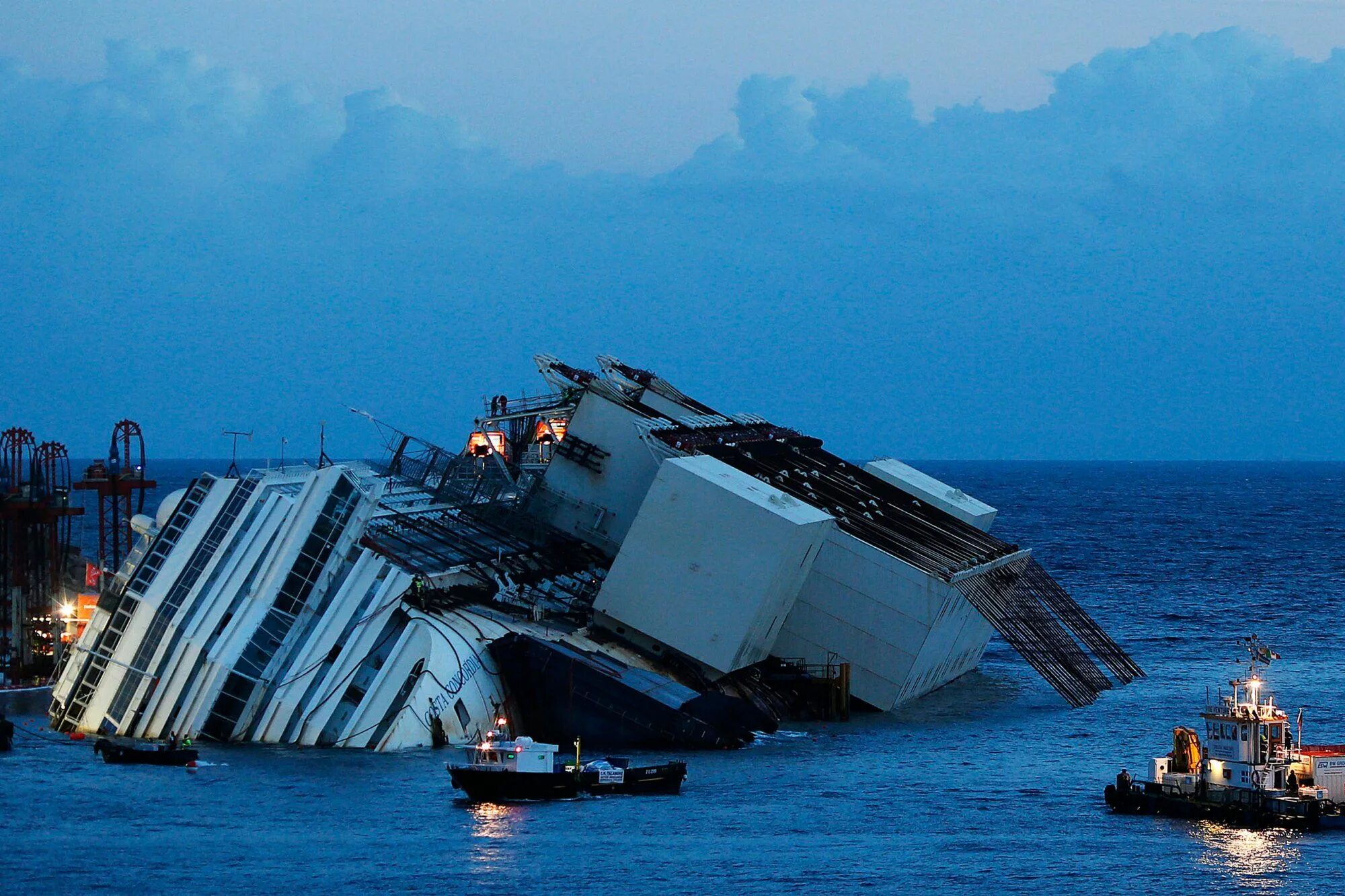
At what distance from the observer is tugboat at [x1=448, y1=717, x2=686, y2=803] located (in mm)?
67562

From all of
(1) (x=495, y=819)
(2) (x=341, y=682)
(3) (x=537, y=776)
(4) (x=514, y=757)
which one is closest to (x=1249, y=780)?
(3) (x=537, y=776)

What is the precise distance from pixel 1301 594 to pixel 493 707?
8955 centimetres

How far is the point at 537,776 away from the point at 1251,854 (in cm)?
2290

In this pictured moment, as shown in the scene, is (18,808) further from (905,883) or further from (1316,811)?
(1316,811)

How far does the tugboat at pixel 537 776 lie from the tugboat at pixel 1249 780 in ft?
50.1

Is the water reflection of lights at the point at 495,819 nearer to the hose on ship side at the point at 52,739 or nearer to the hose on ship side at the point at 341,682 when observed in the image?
the hose on ship side at the point at 341,682

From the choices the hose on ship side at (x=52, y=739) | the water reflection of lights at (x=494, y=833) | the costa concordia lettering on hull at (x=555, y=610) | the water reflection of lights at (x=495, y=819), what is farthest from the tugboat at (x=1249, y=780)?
the hose on ship side at (x=52, y=739)

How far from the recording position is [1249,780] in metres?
66.7

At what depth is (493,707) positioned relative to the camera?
255 feet

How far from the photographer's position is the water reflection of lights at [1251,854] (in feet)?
192

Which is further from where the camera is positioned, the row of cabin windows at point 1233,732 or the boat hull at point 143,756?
the boat hull at point 143,756

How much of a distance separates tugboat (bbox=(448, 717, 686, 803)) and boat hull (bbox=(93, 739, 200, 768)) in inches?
415

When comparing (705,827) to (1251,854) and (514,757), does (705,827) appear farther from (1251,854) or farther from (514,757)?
(1251,854)

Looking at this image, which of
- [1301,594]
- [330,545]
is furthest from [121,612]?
[1301,594]
